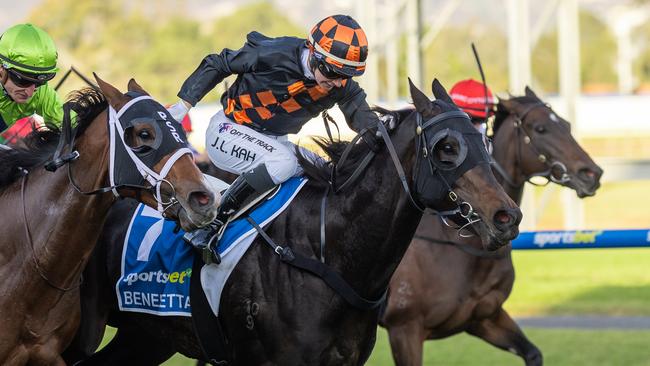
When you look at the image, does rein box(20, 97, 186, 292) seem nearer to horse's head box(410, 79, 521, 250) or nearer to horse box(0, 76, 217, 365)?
horse box(0, 76, 217, 365)

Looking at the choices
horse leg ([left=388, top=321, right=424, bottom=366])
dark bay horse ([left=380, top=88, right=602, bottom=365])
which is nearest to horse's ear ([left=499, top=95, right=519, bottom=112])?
dark bay horse ([left=380, top=88, right=602, bottom=365])

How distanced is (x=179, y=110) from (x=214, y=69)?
373mm

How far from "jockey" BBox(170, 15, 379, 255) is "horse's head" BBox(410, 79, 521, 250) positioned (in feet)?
1.21

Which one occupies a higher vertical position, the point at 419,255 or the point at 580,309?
the point at 419,255

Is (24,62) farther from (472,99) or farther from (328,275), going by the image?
(472,99)

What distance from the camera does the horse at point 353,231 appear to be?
461 centimetres

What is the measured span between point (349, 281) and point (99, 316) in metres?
1.42

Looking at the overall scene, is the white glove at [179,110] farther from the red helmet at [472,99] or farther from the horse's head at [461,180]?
the red helmet at [472,99]

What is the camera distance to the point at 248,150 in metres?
5.30

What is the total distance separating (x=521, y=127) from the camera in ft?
23.8

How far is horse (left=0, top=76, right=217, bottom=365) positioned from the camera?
4.48m

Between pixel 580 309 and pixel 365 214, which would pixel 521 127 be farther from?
pixel 580 309

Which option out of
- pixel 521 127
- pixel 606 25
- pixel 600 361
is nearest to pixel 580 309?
pixel 600 361

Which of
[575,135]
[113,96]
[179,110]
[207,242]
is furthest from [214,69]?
[575,135]
